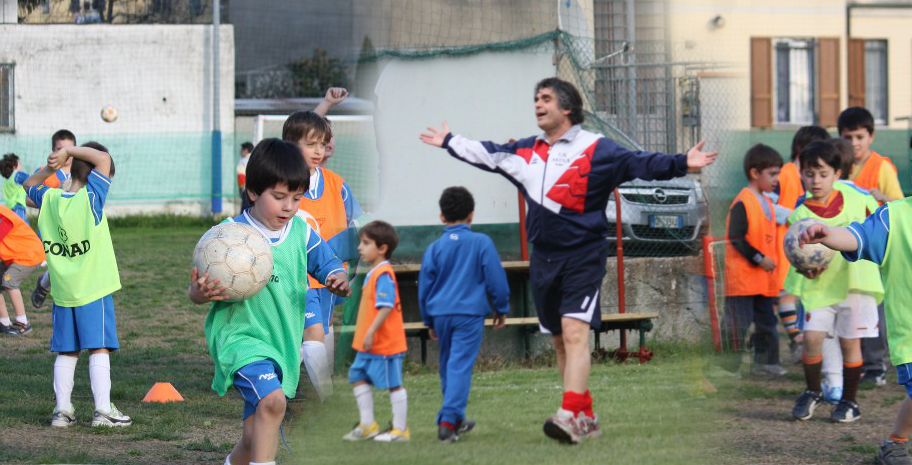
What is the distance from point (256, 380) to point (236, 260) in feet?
1.30

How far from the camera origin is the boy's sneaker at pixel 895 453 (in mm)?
4266

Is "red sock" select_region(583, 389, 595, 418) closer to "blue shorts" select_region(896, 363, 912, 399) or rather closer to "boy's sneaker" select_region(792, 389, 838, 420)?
"blue shorts" select_region(896, 363, 912, 399)

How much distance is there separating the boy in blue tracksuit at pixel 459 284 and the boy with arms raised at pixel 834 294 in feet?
10.4

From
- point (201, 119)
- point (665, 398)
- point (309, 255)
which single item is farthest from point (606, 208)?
point (201, 119)

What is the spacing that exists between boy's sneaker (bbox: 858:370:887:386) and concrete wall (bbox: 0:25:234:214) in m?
17.2

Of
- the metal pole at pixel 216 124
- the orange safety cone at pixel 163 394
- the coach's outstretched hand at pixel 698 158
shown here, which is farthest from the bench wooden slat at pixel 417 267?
the metal pole at pixel 216 124

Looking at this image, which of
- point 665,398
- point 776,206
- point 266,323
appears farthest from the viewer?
point 776,206

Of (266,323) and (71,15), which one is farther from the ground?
(71,15)

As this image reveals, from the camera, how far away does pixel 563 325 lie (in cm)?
223

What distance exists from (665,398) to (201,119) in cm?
2096

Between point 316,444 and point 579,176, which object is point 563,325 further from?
point 316,444

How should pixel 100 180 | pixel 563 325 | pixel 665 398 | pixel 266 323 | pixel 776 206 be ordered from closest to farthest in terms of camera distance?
pixel 563 325 < pixel 665 398 < pixel 266 323 < pixel 100 180 < pixel 776 206

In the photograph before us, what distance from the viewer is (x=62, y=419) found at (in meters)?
5.24

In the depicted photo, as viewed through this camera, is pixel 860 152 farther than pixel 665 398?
Yes
